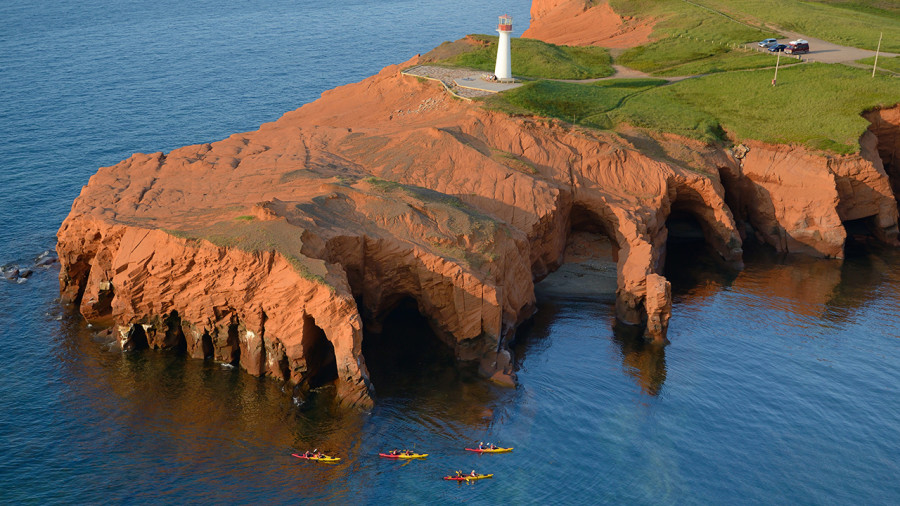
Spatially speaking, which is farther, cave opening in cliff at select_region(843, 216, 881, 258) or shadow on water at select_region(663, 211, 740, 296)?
cave opening in cliff at select_region(843, 216, 881, 258)

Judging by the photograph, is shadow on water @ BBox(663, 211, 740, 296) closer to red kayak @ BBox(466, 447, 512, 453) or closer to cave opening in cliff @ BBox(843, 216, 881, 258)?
cave opening in cliff @ BBox(843, 216, 881, 258)

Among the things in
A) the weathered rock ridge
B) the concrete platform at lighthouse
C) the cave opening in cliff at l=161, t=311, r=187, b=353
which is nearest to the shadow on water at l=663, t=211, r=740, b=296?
the weathered rock ridge

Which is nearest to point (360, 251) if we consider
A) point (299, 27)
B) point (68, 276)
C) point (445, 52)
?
point (68, 276)

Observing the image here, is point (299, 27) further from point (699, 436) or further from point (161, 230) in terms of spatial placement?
point (699, 436)

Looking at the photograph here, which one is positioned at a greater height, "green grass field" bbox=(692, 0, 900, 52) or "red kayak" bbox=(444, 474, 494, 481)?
"green grass field" bbox=(692, 0, 900, 52)

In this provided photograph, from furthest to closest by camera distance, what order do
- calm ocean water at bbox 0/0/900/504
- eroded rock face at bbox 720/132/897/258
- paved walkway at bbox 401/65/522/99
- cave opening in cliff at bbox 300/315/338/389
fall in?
paved walkway at bbox 401/65/522/99 → eroded rock face at bbox 720/132/897/258 → cave opening in cliff at bbox 300/315/338/389 → calm ocean water at bbox 0/0/900/504

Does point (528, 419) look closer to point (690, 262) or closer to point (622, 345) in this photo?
point (622, 345)
